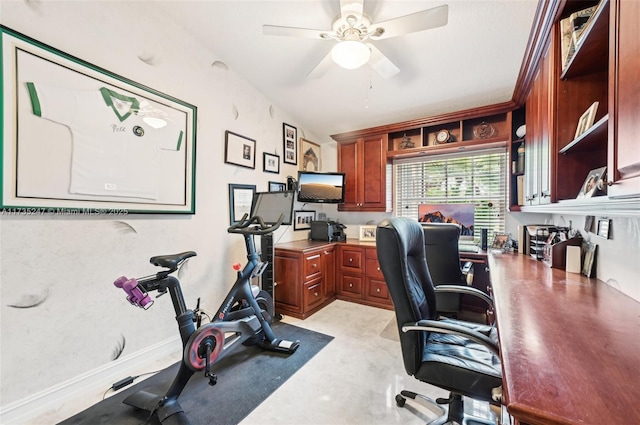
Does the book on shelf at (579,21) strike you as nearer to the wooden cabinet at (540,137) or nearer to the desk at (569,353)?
the wooden cabinet at (540,137)

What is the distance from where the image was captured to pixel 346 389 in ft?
5.72

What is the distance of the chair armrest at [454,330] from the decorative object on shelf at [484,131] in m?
2.59

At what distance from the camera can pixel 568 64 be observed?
133 centimetres

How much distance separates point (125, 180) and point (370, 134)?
2854 millimetres

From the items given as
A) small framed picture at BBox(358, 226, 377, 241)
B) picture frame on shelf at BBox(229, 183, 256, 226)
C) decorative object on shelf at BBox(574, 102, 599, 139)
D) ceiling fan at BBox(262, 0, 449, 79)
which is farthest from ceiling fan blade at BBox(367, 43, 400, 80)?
small framed picture at BBox(358, 226, 377, 241)

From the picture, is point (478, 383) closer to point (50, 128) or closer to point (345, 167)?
point (50, 128)

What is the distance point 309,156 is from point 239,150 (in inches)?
52.9

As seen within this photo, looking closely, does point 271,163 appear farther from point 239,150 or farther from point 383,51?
point 383,51

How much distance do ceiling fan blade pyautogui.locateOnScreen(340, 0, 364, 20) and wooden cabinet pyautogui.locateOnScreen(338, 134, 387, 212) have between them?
1.95 meters

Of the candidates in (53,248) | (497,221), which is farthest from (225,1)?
(497,221)

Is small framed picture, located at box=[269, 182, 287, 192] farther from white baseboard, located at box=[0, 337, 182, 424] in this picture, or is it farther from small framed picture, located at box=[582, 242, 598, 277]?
small framed picture, located at box=[582, 242, 598, 277]

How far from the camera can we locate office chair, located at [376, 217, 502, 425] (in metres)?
1.04

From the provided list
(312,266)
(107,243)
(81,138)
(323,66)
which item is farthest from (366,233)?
(81,138)

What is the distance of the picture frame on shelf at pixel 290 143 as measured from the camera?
3.44 meters
